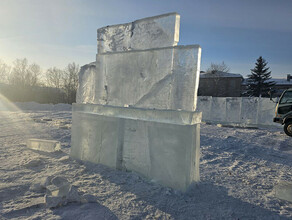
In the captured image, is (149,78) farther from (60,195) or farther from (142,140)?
(60,195)

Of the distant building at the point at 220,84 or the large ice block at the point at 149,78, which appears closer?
the large ice block at the point at 149,78

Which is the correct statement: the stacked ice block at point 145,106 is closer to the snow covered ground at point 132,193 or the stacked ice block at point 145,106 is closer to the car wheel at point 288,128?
the snow covered ground at point 132,193

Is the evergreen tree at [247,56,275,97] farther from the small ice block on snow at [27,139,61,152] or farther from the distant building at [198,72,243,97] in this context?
the small ice block on snow at [27,139,61,152]

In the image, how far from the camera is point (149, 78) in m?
3.07

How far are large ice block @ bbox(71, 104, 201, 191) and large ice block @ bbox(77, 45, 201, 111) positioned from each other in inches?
16.3

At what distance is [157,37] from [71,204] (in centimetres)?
245

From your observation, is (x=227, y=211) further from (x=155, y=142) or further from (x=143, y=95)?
(x=143, y=95)

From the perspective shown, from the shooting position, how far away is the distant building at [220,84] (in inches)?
1267

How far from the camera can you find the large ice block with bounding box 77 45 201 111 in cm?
273

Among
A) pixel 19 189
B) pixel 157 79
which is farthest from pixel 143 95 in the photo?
pixel 19 189

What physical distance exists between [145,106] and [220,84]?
108ft

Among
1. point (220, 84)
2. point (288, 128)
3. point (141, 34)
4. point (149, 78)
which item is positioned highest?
Answer: point (220, 84)

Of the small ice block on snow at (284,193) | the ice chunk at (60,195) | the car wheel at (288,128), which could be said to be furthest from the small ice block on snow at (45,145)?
the car wheel at (288,128)

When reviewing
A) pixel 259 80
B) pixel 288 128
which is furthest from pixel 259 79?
pixel 288 128
